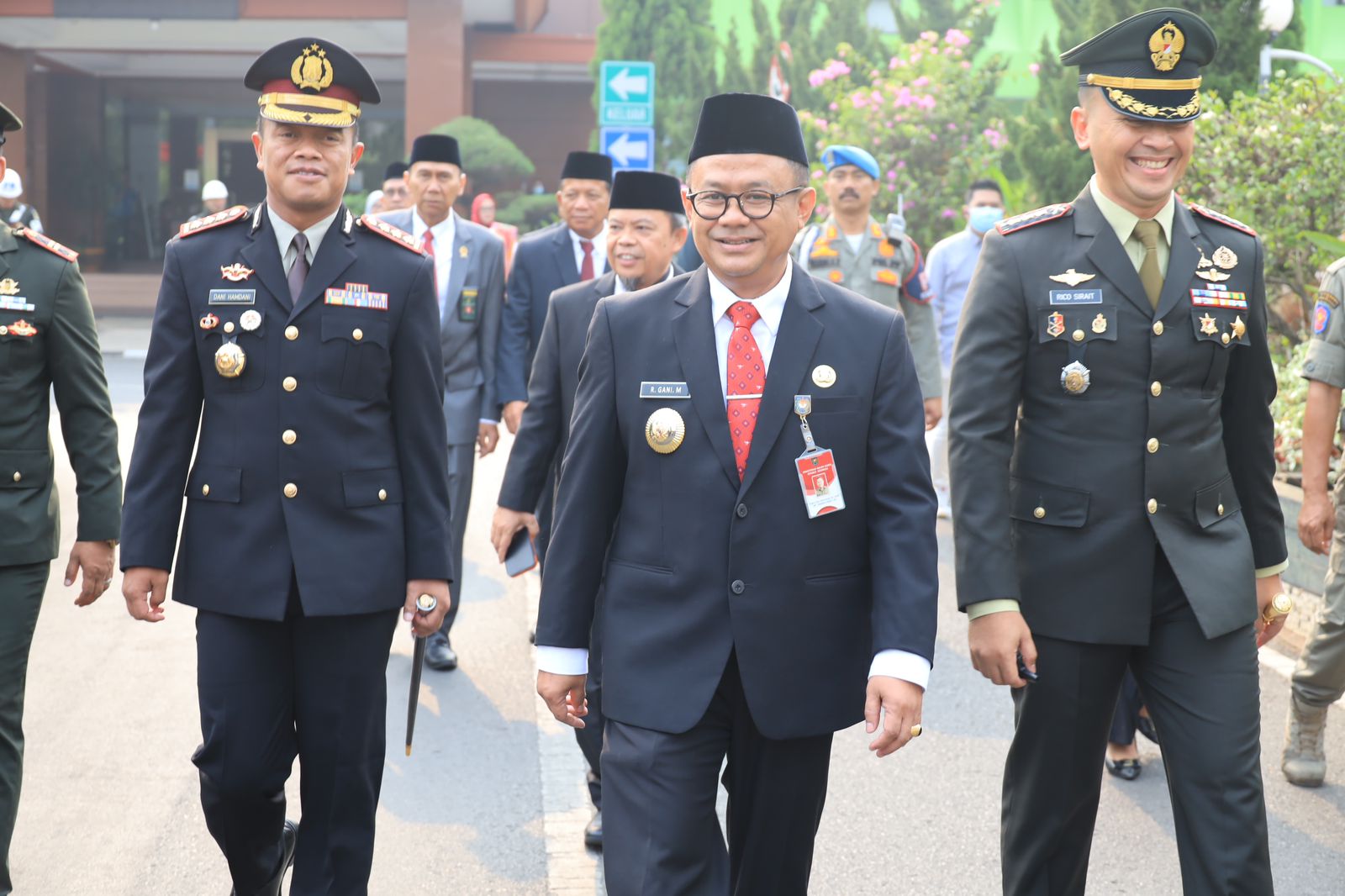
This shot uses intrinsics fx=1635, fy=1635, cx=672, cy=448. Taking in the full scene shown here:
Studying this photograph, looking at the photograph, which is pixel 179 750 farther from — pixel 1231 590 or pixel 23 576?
pixel 1231 590

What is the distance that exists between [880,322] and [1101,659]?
982 mm

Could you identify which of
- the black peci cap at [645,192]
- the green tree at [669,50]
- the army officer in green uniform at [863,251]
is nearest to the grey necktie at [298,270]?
the black peci cap at [645,192]

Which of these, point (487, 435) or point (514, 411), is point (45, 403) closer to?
point (514, 411)

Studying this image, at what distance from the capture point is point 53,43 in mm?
31984

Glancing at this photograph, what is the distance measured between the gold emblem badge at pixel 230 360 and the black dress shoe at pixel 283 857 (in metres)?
1.18

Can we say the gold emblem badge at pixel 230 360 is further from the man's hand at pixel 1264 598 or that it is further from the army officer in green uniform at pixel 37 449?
the man's hand at pixel 1264 598

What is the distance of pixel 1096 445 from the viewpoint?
377 centimetres

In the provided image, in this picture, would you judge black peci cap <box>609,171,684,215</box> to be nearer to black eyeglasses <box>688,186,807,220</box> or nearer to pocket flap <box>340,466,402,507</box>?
pocket flap <box>340,466,402,507</box>

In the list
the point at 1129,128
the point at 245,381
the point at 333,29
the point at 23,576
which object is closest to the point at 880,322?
the point at 1129,128

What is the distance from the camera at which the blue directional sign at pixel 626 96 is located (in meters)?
14.9

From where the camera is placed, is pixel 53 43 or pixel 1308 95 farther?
pixel 53 43

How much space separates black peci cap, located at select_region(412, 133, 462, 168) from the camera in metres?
7.96

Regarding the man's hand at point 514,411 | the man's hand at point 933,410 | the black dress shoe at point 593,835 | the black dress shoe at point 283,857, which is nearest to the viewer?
the black dress shoe at point 283,857

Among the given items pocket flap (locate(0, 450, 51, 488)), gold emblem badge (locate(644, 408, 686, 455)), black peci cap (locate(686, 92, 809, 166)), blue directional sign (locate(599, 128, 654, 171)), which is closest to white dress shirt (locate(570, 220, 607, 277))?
pocket flap (locate(0, 450, 51, 488))
